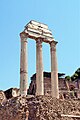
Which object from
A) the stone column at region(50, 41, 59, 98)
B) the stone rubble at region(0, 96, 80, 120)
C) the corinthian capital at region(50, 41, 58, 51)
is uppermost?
the corinthian capital at region(50, 41, 58, 51)

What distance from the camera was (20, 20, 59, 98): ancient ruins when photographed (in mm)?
20062

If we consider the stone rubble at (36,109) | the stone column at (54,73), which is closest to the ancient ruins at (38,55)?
the stone column at (54,73)

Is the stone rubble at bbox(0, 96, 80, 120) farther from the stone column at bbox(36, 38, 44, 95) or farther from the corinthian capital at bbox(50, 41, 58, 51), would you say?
the corinthian capital at bbox(50, 41, 58, 51)

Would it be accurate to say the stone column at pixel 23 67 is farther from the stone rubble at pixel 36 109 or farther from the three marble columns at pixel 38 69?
the stone rubble at pixel 36 109

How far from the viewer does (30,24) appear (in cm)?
2194

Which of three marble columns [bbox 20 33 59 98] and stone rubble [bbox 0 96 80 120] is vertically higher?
three marble columns [bbox 20 33 59 98]

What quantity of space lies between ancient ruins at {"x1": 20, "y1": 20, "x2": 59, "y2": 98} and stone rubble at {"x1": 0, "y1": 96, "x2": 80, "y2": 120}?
4.76 m

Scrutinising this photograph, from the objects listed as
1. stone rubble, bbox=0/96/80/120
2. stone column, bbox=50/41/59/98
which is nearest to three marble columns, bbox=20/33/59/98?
stone column, bbox=50/41/59/98

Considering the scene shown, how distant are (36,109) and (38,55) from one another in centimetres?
806

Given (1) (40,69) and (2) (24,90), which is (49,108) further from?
(1) (40,69)

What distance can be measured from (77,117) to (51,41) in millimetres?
9255

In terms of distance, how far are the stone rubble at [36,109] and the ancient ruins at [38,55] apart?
476cm

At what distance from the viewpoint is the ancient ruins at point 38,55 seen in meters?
20.1

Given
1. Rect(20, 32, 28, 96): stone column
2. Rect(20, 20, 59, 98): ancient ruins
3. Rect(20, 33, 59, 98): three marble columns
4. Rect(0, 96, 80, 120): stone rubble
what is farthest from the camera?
Rect(20, 20, 59, 98): ancient ruins
